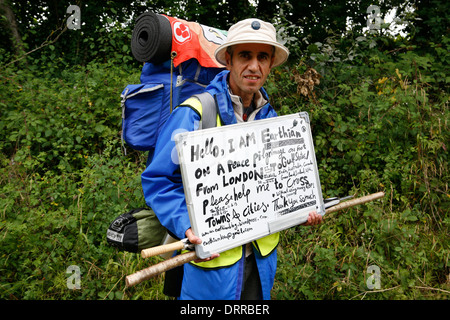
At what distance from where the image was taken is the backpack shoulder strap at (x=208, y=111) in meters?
1.68

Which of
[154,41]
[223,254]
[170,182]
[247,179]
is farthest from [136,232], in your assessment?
[154,41]

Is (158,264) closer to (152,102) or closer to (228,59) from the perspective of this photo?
(152,102)

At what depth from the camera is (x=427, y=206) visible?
4.23 meters

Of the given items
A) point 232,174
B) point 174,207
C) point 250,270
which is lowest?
point 250,270

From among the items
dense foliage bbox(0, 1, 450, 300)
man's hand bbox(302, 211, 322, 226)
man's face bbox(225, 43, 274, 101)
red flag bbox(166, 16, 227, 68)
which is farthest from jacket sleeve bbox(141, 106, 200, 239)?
dense foliage bbox(0, 1, 450, 300)

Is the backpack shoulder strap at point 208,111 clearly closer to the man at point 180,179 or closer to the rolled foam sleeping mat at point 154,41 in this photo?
the man at point 180,179

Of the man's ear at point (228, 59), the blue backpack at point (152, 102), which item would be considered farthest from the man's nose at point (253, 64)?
the blue backpack at point (152, 102)

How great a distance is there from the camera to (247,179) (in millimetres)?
1745

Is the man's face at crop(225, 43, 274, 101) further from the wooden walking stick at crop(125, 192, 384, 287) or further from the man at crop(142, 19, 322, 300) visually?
the wooden walking stick at crop(125, 192, 384, 287)

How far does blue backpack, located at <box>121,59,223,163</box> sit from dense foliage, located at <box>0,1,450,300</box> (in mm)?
1720

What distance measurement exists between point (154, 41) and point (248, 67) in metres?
0.63
